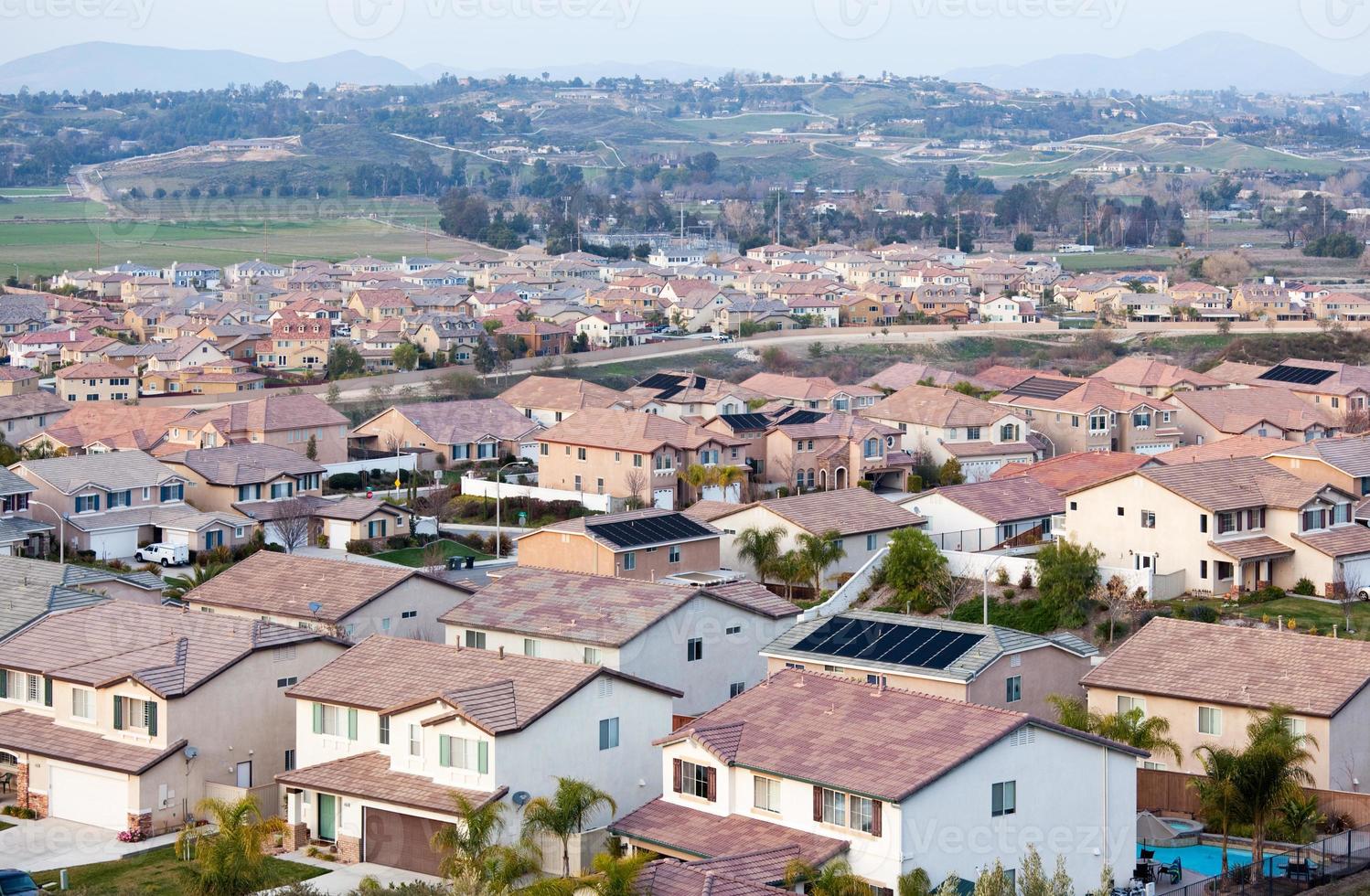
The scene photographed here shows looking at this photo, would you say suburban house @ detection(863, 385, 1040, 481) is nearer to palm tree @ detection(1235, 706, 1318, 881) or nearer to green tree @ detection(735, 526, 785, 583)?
green tree @ detection(735, 526, 785, 583)

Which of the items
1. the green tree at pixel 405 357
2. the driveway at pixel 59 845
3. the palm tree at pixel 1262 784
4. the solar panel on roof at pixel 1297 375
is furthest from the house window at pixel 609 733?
the green tree at pixel 405 357

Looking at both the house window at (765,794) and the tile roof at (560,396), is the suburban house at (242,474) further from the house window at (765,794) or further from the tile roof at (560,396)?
the house window at (765,794)

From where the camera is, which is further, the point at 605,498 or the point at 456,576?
the point at 605,498

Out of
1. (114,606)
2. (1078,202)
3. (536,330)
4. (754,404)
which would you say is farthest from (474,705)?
(1078,202)

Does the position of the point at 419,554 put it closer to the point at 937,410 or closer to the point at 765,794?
the point at 937,410

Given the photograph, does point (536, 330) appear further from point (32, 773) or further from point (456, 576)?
point (32, 773)

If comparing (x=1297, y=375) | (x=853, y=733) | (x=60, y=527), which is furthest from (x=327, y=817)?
(x=1297, y=375)

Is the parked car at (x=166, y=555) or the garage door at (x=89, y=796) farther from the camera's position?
the parked car at (x=166, y=555)
